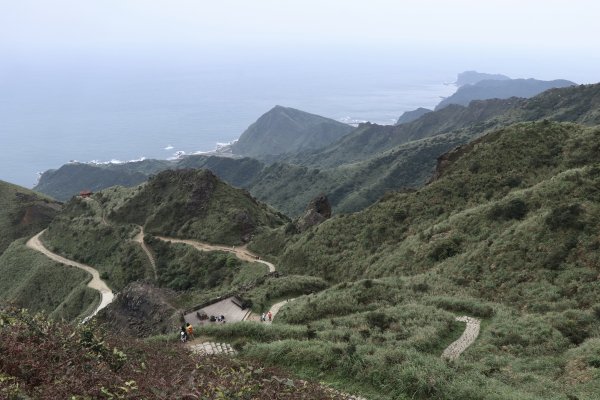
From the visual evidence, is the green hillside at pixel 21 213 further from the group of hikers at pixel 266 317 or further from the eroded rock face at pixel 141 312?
the group of hikers at pixel 266 317

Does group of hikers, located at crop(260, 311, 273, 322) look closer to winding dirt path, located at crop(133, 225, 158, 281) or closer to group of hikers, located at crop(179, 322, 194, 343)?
group of hikers, located at crop(179, 322, 194, 343)

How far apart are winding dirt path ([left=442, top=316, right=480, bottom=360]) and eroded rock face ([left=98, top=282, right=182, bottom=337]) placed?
21.6m

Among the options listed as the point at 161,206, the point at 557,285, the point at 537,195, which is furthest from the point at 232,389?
the point at 161,206

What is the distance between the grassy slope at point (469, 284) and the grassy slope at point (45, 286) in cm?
3150

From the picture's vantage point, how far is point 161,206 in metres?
82.7

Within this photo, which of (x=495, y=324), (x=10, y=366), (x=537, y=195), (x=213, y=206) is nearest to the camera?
(x=10, y=366)

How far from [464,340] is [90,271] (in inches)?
2601

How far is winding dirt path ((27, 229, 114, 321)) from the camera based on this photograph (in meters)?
60.0

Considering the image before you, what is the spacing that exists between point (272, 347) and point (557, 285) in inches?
743

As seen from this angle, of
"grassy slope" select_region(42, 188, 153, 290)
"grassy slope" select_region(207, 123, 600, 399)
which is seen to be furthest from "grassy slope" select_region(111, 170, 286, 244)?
"grassy slope" select_region(207, 123, 600, 399)

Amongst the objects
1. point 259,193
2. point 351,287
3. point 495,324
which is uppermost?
point 495,324

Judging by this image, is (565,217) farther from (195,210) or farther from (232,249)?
(195,210)

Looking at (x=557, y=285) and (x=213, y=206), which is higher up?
(x=557, y=285)

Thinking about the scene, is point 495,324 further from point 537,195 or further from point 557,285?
point 537,195
